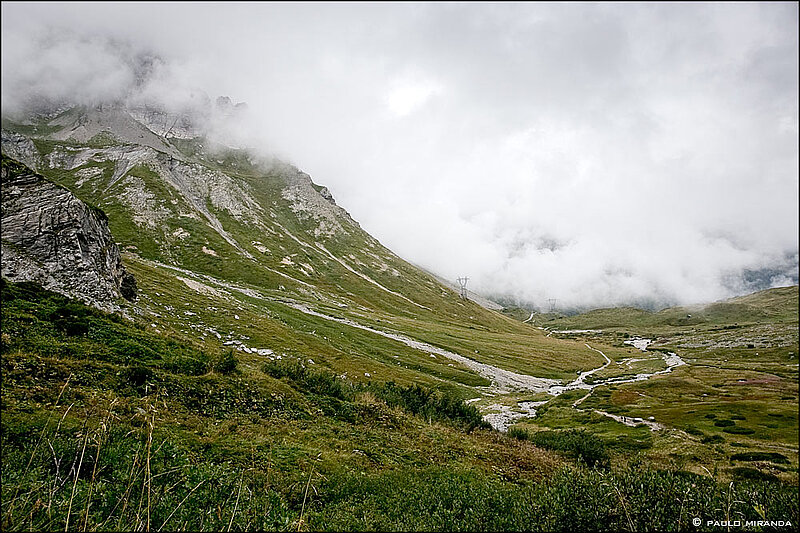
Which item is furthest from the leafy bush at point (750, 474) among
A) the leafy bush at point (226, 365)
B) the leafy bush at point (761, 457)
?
the leafy bush at point (226, 365)

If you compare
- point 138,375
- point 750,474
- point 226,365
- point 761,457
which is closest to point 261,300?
point 226,365

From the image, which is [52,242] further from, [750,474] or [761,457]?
[761,457]

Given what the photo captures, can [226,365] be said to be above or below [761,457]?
above

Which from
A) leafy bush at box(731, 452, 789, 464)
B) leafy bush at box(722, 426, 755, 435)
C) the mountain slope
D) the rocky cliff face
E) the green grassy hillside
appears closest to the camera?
the green grassy hillside

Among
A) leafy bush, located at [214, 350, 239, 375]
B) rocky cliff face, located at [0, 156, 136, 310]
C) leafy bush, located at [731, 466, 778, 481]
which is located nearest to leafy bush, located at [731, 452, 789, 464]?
leafy bush, located at [731, 466, 778, 481]

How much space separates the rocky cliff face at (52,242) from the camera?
29.1 meters

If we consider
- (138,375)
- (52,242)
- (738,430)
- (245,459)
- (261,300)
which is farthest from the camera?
(261,300)

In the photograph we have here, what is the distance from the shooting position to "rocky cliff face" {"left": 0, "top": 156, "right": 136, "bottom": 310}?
29141 mm

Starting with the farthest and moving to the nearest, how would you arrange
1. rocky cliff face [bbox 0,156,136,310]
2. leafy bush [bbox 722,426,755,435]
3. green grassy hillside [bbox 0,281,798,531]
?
leafy bush [bbox 722,426,755,435] → rocky cliff face [bbox 0,156,136,310] → green grassy hillside [bbox 0,281,798,531]

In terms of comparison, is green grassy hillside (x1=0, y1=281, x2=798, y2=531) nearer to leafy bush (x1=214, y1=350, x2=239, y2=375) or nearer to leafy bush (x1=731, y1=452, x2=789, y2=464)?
leafy bush (x1=214, y1=350, x2=239, y2=375)

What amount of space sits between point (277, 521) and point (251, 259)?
160981 mm

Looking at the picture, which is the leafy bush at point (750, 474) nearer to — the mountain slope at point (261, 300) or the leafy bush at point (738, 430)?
the leafy bush at point (738, 430)

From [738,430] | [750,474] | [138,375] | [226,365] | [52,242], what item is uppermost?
[52,242]

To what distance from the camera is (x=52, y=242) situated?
31.9 m
